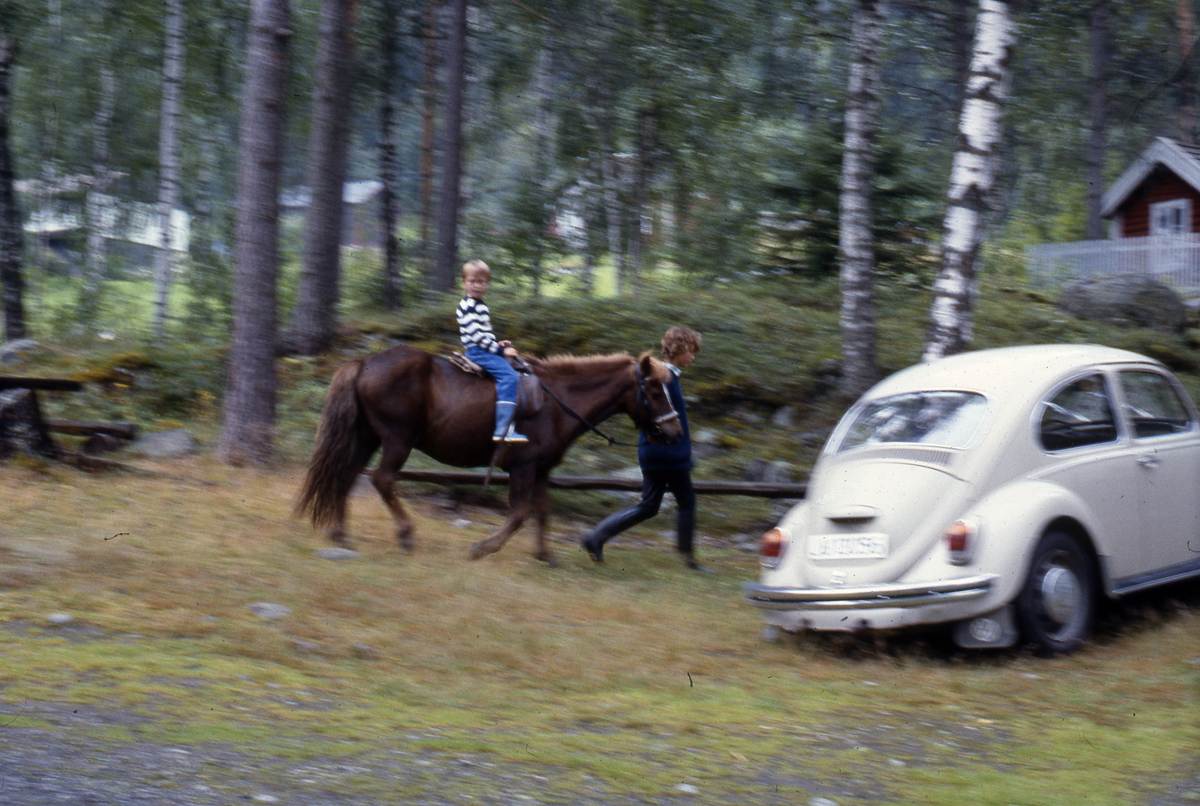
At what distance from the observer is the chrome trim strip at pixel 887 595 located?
635cm

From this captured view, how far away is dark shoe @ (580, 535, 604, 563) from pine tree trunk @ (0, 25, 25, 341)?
47.9ft

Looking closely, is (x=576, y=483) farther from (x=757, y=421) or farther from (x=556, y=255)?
(x=556, y=255)

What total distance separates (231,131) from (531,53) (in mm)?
11197

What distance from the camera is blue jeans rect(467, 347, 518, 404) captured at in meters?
9.23

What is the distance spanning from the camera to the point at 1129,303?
20.2 m

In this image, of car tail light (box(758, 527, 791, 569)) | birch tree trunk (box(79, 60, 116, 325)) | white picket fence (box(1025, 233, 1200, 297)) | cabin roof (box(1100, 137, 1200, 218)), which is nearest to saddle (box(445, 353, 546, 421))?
car tail light (box(758, 527, 791, 569))

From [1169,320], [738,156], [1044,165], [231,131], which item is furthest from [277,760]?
[1044,165]

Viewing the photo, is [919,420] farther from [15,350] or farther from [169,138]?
[169,138]

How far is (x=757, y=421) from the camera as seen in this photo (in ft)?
48.1

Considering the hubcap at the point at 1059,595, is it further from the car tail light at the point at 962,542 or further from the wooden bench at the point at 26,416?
the wooden bench at the point at 26,416

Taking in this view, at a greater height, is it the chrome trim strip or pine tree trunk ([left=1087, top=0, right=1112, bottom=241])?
pine tree trunk ([left=1087, top=0, right=1112, bottom=241])

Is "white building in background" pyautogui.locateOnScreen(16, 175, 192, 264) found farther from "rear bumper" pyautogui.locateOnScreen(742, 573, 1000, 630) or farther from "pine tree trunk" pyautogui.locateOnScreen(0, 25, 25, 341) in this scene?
"rear bumper" pyautogui.locateOnScreen(742, 573, 1000, 630)

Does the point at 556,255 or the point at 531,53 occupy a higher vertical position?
the point at 531,53

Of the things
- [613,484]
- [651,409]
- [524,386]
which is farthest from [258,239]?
[651,409]
